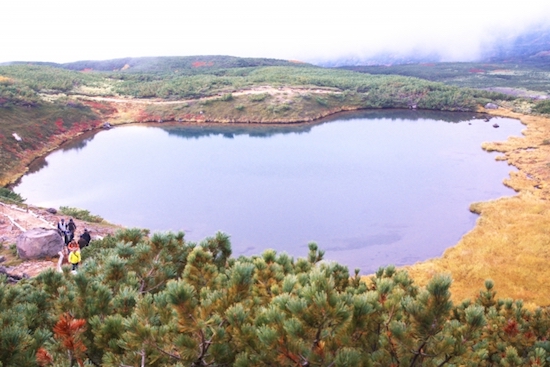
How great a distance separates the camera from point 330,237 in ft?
76.0

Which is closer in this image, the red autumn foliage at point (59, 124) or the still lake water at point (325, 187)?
the still lake water at point (325, 187)

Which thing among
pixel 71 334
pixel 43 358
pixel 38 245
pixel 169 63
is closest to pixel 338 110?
pixel 38 245

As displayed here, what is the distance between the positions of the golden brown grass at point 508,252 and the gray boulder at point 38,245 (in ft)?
44.3

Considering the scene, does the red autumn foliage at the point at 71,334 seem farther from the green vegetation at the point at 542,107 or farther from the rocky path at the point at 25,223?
the green vegetation at the point at 542,107

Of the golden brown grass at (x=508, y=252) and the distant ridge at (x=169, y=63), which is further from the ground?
the distant ridge at (x=169, y=63)

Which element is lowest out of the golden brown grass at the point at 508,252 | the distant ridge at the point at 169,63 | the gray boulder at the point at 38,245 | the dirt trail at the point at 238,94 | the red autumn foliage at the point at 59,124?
the golden brown grass at the point at 508,252

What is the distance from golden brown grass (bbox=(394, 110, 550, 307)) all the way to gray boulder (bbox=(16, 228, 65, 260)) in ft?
44.3

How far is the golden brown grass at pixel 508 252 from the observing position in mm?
15992

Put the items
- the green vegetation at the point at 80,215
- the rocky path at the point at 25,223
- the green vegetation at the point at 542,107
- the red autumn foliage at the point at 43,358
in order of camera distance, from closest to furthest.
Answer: the red autumn foliage at the point at 43,358 < the rocky path at the point at 25,223 < the green vegetation at the point at 80,215 < the green vegetation at the point at 542,107

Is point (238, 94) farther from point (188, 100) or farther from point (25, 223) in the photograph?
point (25, 223)

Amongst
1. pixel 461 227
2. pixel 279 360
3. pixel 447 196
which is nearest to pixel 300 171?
pixel 447 196

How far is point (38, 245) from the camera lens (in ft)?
47.6

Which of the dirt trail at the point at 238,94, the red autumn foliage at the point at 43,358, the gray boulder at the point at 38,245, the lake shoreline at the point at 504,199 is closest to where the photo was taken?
the red autumn foliage at the point at 43,358

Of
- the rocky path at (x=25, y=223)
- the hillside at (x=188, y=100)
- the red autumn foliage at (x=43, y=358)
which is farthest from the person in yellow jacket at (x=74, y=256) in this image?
the hillside at (x=188, y=100)
